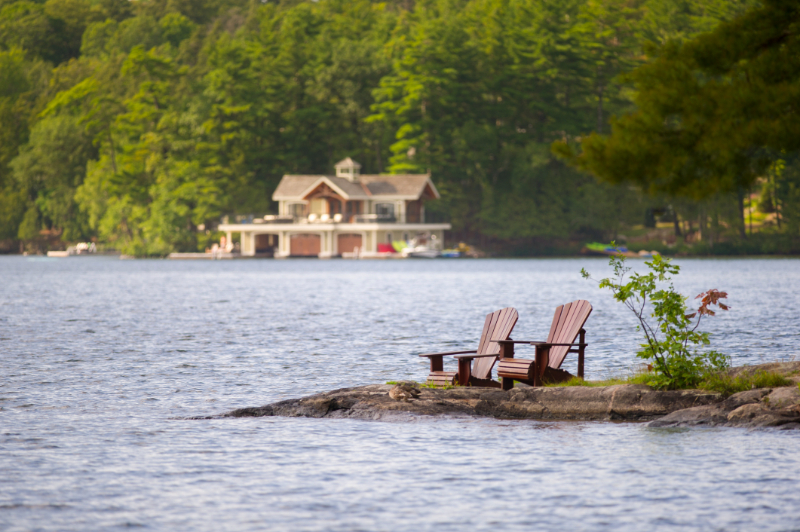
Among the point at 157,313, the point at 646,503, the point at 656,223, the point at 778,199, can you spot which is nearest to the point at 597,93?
the point at 656,223

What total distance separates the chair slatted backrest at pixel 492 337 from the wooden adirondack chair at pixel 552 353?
0.30 meters

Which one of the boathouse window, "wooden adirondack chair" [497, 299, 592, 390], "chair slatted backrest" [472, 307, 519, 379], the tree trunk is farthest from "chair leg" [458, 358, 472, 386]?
the boathouse window

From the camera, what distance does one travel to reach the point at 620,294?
14.6 meters

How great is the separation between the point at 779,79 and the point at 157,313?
31549mm

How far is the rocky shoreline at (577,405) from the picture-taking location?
14.1m

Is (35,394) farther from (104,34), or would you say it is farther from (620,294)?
(104,34)

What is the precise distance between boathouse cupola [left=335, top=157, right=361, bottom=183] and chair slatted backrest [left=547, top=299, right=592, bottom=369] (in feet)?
286

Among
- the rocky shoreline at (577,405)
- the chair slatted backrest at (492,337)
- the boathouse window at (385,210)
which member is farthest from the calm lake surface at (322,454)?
the boathouse window at (385,210)

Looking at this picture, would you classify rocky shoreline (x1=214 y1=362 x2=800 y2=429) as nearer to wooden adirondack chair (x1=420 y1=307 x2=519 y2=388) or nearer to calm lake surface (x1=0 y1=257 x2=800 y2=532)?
calm lake surface (x1=0 y1=257 x2=800 y2=532)

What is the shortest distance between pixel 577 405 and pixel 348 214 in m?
87.9

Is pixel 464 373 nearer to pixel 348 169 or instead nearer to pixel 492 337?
pixel 492 337

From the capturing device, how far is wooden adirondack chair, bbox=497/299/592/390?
1509 cm

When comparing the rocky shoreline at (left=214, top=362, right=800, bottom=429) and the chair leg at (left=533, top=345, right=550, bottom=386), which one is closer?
the rocky shoreline at (left=214, top=362, right=800, bottom=429)

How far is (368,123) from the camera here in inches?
4313
